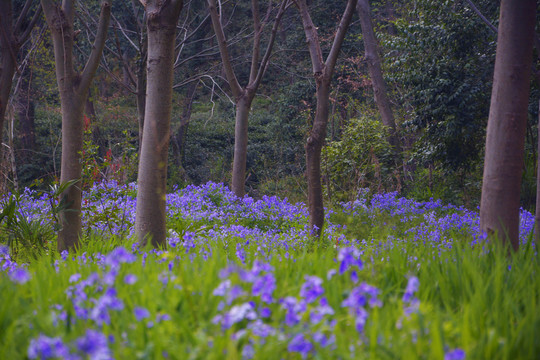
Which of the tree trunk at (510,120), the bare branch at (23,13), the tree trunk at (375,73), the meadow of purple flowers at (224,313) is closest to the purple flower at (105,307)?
the meadow of purple flowers at (224,313)

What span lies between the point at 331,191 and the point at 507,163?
8126 millimetres

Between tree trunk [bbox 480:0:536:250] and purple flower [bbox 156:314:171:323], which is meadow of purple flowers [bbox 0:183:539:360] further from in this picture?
tree trunk [bbox 480:0:536:250]

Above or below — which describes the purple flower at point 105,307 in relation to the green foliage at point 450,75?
below

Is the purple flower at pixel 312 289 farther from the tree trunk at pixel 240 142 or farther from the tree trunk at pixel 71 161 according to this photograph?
the tree trunk at pixel 240 142

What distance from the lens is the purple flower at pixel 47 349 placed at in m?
1.45

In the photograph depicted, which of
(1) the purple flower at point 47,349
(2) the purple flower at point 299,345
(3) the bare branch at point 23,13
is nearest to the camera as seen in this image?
(1) the purple flower at point 47,349

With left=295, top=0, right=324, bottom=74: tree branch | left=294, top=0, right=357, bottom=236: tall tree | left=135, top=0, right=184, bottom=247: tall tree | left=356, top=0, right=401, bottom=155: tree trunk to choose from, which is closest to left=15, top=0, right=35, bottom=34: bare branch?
left=135, top=0, right=184, bottom=247: tall tree

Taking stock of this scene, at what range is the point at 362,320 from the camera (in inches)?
67.0

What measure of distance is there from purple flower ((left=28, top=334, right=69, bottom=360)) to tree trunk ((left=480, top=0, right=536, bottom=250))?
3407mm

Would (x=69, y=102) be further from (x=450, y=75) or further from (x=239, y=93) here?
(x=450, y=75)

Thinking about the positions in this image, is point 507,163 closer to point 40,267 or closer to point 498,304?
point 498,304

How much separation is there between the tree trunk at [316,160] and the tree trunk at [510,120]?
96.6 inches

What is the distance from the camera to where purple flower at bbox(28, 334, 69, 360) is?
1.45 m

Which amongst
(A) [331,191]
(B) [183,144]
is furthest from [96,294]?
(B) [183,144]
